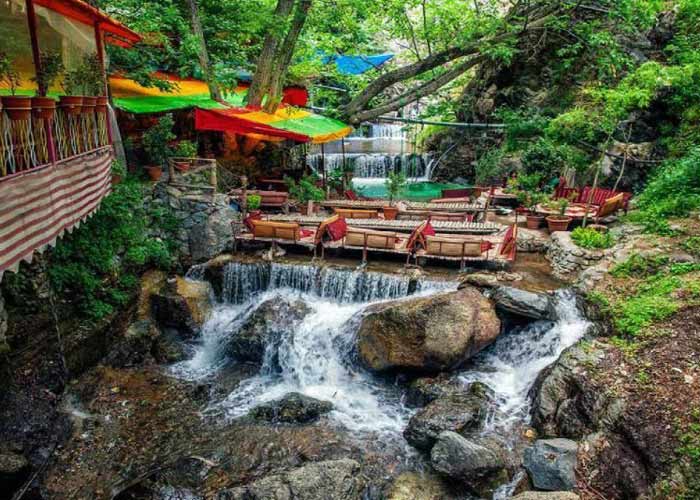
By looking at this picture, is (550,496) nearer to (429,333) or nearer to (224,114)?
(429,333)

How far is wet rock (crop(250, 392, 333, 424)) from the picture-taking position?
9344mm

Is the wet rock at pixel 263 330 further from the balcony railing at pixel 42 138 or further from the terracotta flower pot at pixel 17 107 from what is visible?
the terracotta flower pot at pixel 17 107

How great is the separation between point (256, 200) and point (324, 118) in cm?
531

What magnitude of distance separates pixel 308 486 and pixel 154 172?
10.9 meters

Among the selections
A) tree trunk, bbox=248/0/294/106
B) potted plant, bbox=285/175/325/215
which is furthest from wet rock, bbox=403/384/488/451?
tree trunk, bbox=248/0/294/106

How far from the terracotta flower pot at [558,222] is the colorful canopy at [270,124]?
8.02 m

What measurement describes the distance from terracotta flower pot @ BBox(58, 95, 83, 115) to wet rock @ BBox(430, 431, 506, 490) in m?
7.99

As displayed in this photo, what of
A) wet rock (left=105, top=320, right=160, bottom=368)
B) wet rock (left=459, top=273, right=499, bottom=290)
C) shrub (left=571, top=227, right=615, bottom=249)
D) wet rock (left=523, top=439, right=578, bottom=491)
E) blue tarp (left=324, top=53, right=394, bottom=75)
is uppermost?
blue tarp (left=324, top=53, right=394, bottom=75)

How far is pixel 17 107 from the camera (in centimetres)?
546

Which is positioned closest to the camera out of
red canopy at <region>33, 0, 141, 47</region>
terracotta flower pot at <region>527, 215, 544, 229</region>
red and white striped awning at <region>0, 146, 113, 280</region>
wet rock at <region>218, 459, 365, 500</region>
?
red and white striped awning at <region>0, 146, 113, 280</region>

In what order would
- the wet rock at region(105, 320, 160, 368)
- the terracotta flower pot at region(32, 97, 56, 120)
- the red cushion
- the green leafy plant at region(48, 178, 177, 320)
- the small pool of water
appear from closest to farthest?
the terracotta flower pot at region(32, 97, 56, 120) < the green leafy plant at region(48, 178, 177, 320) < the wet rock at region(105, 320, 160, 368) < the red cushion < the small pool of water

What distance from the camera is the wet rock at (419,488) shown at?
7.38 m

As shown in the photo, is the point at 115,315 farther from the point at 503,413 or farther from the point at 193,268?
the point at 503,413

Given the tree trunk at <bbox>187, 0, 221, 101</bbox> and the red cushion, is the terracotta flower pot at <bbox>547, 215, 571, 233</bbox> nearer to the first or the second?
the red cushion
